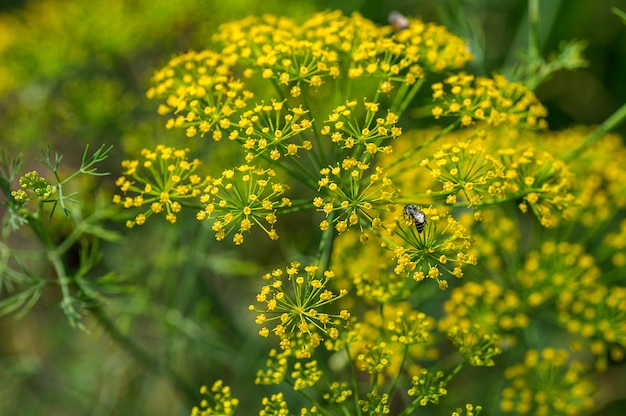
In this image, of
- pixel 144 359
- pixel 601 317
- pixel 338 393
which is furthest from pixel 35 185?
pixel 601 317

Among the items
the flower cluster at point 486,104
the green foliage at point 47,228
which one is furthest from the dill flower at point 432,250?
the green foliage at point 47,228

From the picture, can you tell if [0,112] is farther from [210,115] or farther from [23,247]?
[210,115]

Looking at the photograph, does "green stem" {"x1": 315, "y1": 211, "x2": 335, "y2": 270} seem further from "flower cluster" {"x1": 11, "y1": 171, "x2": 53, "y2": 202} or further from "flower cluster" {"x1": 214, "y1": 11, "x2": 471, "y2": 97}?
"flower cluster" {"x1": 11, "y1": 171, "x2": 53, "y2": 202}

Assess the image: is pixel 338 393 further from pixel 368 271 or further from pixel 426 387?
pixel 368 271

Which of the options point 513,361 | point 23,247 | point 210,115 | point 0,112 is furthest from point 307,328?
point 0,112

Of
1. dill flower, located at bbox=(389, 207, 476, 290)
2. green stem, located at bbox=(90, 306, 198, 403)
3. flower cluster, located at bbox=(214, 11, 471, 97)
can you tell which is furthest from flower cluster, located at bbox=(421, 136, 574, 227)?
green stem, located at bbox=(90, 306, 198, 403)

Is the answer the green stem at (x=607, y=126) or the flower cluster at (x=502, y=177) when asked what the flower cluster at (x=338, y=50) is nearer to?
the flower cluster at (x=502, y=177)
